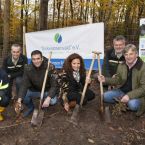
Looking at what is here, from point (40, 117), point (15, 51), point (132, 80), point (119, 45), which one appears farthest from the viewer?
point (15, 51)

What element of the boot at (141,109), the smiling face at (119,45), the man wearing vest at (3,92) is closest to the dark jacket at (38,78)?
the man wearing vest at (3,92)

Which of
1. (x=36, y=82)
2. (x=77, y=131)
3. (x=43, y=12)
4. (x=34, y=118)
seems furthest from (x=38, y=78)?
(x=43, y=12)

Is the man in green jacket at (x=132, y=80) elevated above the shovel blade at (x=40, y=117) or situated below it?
above

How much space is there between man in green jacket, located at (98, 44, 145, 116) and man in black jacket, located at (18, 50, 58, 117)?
0.93m

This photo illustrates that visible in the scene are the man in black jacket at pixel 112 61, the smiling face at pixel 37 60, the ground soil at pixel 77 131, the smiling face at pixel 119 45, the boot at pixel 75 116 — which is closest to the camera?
the ground soil at pixel 77 131

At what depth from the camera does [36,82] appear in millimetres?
6230

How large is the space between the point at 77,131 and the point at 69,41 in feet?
13.6

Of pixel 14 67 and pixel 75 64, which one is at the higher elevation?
pixel 75 64

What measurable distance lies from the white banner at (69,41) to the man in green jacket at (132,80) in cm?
231

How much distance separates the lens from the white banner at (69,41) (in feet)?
27.5

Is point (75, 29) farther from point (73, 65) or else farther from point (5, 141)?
point (5, 141)

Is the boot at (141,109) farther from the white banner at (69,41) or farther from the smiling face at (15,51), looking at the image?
the smiling face at (15,51)

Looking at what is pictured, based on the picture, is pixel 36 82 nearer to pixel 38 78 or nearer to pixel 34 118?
pixel 38 78

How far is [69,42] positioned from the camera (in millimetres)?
9047
